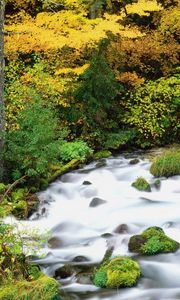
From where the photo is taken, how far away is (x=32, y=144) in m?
11.5

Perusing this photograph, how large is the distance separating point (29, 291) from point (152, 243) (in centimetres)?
308

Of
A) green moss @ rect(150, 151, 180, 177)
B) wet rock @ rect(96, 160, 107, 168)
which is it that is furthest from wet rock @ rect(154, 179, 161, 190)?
wet rock @ rect(96, 160, 107, 168)

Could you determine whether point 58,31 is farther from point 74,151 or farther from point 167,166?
point 167,166

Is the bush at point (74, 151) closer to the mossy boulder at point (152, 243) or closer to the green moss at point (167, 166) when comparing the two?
the green moss at point (167, 166)

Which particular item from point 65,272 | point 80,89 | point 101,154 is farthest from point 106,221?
point 80,89

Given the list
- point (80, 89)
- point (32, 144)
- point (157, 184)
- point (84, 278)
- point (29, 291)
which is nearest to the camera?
point (29, 291)

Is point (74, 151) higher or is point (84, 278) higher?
point (84, 278)

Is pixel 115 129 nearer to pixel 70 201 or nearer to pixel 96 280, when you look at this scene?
pixel 70 201

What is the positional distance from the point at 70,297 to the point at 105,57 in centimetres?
1067

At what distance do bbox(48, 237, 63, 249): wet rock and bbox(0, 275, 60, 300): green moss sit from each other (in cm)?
295

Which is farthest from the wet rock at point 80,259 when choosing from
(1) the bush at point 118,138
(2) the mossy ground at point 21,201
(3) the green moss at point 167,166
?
(1) the bush at point 118,138

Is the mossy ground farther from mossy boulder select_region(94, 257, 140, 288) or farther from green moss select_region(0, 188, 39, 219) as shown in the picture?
mossy boulder select_region(94, 257, 140, 288)

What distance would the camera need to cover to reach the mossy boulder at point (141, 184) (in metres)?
12.1

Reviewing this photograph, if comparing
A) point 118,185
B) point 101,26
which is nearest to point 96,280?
point 118,185
